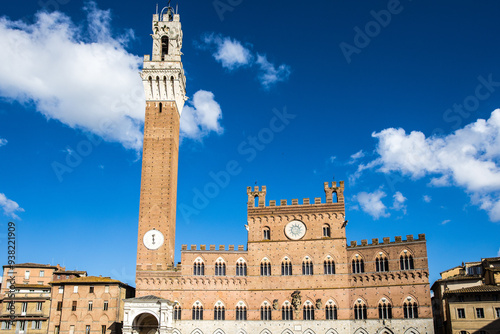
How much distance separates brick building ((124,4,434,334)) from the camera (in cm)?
4703

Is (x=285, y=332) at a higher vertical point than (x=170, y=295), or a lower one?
lower

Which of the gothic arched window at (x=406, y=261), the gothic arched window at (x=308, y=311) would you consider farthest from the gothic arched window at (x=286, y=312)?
the gothic arched window at (x=406, y=261)

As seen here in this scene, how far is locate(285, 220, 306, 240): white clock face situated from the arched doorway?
17.6 m

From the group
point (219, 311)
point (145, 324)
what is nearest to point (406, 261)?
point (219, 311)

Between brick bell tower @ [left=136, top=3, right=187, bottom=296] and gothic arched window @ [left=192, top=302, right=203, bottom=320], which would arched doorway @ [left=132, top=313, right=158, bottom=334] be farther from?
gothic arched window @ [left=192, top=302, right=203, bottom=320]

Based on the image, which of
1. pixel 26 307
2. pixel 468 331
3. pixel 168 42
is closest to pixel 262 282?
pixel 468 331

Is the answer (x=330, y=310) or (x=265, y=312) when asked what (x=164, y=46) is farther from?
(x=330, y=310)

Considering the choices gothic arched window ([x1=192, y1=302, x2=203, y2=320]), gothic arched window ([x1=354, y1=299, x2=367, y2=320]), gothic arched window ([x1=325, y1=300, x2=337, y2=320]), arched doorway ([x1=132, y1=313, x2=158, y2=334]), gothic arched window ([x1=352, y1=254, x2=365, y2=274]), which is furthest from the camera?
gothic arched window ([x1=192, y1=302, x2=203, y2=320])

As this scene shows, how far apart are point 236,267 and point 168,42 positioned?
30681 millimetres

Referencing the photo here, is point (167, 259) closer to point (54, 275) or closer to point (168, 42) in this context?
point (54, 275)

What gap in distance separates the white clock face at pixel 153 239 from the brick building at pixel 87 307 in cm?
535

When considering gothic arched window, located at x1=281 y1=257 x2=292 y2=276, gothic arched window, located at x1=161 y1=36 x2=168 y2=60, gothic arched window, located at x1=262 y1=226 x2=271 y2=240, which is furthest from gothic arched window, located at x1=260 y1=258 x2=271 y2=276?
gothic arched window, located at x1=161 y1=36 x2=168 y2=60

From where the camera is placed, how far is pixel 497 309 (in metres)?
46.9

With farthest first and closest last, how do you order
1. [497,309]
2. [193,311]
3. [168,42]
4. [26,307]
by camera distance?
[168,42], [26,307], [193,311], [497,309]
